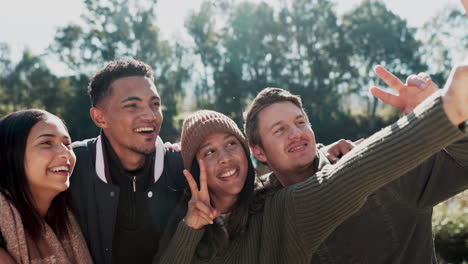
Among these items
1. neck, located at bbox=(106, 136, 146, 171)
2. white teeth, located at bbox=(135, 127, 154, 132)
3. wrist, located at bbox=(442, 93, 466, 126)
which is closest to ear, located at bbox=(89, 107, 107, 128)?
neck, located at bbox=(106, 136, 146, 171)

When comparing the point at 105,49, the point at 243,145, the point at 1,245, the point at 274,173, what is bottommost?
the point at 1,245

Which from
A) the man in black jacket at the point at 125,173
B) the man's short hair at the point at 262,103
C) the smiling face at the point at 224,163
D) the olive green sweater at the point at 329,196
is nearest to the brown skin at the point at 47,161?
the man in black jacket at the point at 125,173

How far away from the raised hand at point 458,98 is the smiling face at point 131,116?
2834mm

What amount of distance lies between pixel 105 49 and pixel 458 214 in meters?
27.9

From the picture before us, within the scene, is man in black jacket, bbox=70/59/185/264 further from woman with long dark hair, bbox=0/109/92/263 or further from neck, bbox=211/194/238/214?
neck, bbox=211/194/238/214

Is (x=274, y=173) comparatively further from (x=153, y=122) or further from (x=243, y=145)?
(x=153, y=122)

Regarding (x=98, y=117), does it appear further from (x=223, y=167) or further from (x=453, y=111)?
(x=453, y=111)

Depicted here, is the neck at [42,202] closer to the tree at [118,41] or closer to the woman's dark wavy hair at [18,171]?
the woman's dark wavy hair at [18,171]

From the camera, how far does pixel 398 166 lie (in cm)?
175

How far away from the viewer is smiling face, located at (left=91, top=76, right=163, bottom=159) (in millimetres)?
3957

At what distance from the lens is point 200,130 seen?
3.17 meters

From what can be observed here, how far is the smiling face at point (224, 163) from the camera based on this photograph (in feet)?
10.0

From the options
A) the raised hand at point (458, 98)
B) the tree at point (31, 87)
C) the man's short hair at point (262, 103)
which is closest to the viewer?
the raised hand at point (458, 98)

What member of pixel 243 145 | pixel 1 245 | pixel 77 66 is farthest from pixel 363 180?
pixel 77 66
